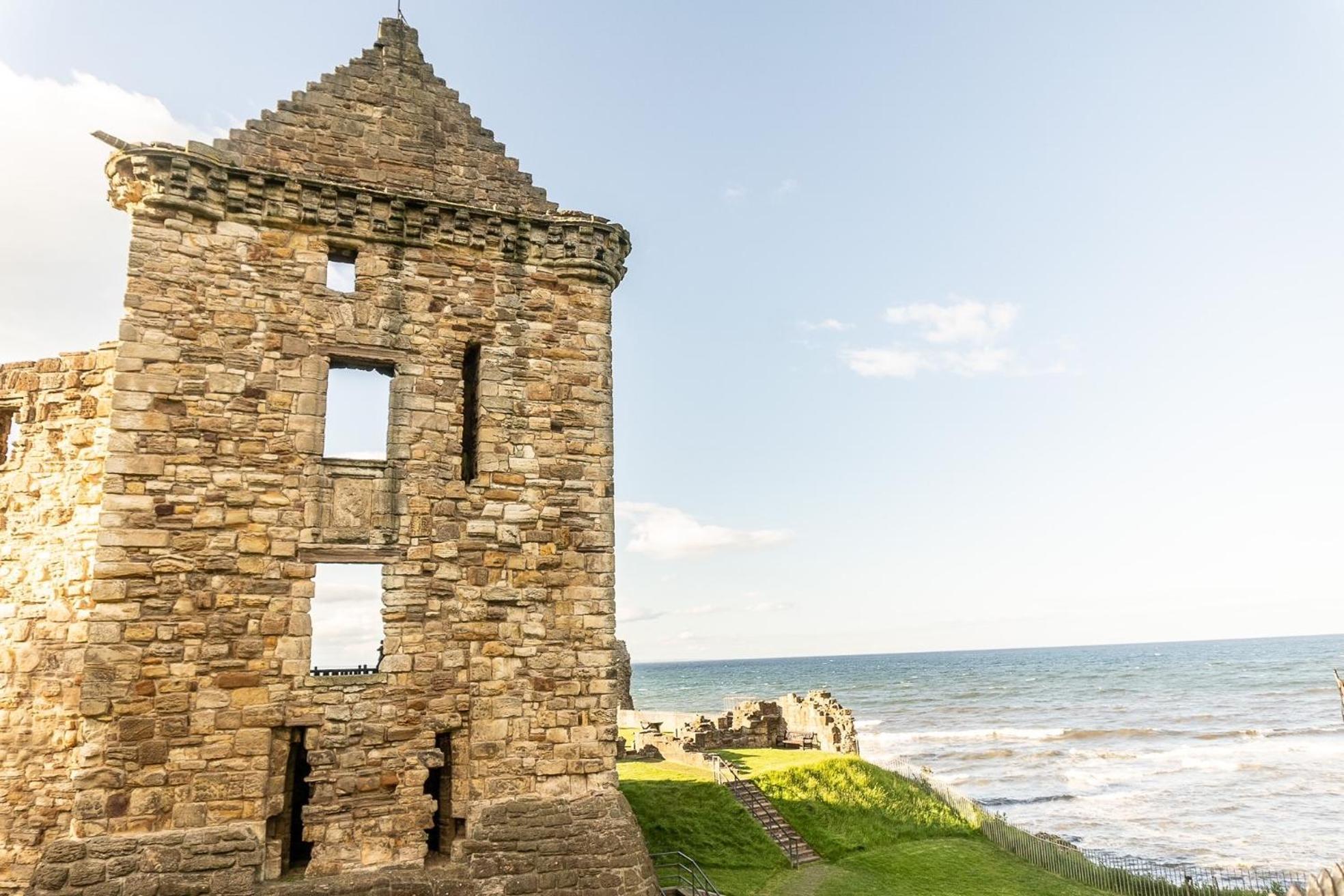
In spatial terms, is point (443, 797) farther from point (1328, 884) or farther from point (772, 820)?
point (772, 820)

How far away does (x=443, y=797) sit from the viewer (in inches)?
378

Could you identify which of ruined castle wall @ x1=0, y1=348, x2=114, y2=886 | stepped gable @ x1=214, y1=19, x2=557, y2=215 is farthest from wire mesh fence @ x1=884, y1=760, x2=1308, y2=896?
ruined castle wall @ x1=0, y1=348, x2=114, y2=886

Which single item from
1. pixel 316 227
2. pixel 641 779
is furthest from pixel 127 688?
pixel 641 779

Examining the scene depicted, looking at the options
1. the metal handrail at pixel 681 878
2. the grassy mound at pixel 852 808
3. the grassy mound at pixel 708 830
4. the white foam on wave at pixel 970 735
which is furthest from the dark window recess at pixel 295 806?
the white foam on wave at pixel 970 735

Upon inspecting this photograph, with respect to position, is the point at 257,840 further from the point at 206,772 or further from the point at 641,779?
the point at 641,779

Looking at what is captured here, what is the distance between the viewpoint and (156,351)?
364 inches

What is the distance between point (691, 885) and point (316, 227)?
12328 millimetres

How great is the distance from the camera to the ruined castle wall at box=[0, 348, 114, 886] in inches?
356

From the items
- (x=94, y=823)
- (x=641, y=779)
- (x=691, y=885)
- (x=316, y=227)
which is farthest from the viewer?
(x=641, y=779)

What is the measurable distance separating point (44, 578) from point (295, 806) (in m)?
4.10

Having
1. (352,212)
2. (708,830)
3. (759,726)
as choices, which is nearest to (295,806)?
(352,212)

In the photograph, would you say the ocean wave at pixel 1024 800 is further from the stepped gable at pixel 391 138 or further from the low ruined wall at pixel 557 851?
the stepped gable at pixel 391 138

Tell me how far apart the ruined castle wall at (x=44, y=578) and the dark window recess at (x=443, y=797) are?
3.72 m

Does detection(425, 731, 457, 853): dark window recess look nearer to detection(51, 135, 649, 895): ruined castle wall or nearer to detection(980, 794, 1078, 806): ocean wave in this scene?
detection(51, 135, 649, 895): ruined castle wall
